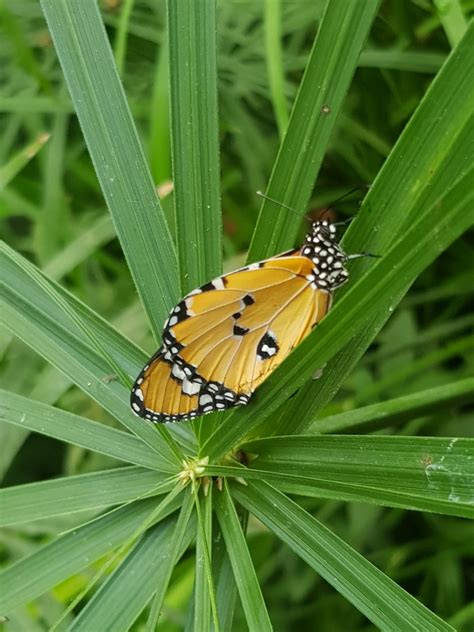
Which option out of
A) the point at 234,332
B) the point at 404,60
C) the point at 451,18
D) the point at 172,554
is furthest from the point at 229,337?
the point at 404,60

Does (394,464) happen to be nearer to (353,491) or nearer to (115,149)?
(353,491)

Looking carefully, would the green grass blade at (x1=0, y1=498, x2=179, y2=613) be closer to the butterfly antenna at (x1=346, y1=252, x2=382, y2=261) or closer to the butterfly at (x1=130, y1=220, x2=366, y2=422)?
the butterfly at (x1=130, y1=220, x2=366, y2=422)

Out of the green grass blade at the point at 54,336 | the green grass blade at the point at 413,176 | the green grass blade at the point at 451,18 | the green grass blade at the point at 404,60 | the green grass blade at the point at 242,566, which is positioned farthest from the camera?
the green grass blade at the point at 404,60

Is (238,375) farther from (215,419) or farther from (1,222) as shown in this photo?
(1,222)

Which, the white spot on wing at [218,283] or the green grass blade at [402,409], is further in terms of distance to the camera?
the green grass blade at [402,409]

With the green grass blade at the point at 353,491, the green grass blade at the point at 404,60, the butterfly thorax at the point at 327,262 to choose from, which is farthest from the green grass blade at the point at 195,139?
the green grass blade at the point at 404,60

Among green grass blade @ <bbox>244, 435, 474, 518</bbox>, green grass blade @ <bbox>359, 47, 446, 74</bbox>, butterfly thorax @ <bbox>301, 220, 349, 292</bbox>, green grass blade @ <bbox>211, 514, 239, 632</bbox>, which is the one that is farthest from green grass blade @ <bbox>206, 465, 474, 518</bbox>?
green grass blade @ <bbox>359, 47, 446, 74</bbox>

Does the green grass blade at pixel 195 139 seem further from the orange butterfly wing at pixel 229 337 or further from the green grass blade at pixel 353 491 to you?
the green grass blade at pixel 353 491
